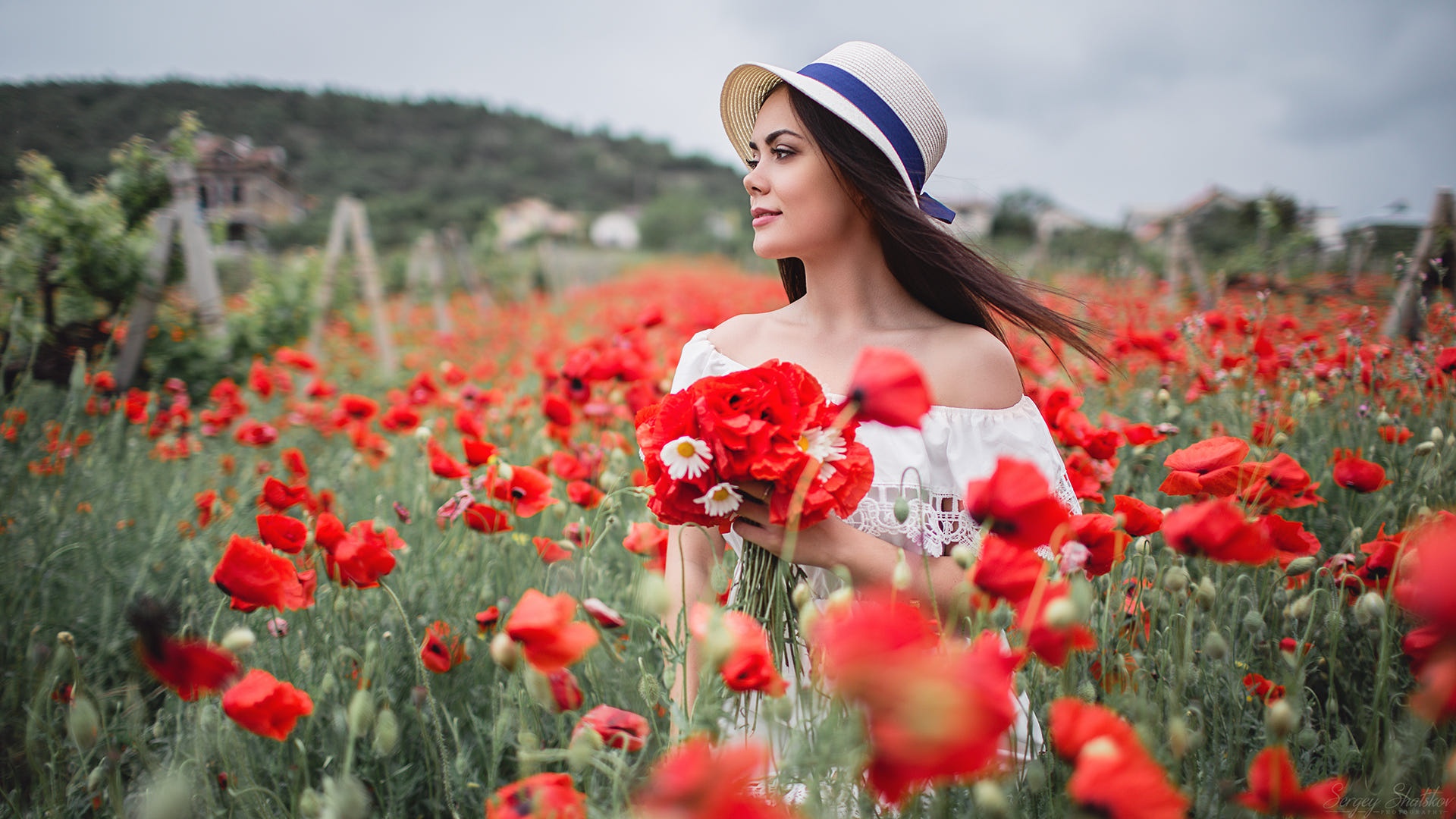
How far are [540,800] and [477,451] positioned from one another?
1.02 metres

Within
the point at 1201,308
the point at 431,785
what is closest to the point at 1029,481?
the point at 431,785

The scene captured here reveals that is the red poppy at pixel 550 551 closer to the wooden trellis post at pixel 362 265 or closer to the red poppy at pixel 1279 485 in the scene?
the red poppy at pixel 1279 485

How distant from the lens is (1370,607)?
3.25ft

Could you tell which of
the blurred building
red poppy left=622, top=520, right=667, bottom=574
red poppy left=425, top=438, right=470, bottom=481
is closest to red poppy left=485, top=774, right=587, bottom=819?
red poppy left=622, top=520, right=667, bottom=574

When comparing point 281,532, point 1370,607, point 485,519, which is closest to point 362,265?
point 485,519

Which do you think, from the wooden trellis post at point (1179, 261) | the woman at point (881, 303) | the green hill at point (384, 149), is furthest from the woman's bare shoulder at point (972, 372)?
the wooden trellis post at point (1179, 261)

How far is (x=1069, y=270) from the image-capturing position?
32.8ft

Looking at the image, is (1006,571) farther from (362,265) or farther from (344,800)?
(362,265)

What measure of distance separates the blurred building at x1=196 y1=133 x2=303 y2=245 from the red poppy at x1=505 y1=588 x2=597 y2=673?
15.5 ft

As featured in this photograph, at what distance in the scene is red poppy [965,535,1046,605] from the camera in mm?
721

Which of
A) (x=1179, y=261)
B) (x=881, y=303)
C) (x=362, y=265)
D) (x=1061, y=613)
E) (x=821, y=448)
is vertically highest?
(x=1179, y=261)

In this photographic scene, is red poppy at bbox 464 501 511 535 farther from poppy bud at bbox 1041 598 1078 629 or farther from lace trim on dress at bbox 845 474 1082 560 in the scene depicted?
poppy bud at bbox 1041 598 1078 629

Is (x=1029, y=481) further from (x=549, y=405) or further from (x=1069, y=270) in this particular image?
(x=1069, y=270)

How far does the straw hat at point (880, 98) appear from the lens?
4.60 ft
